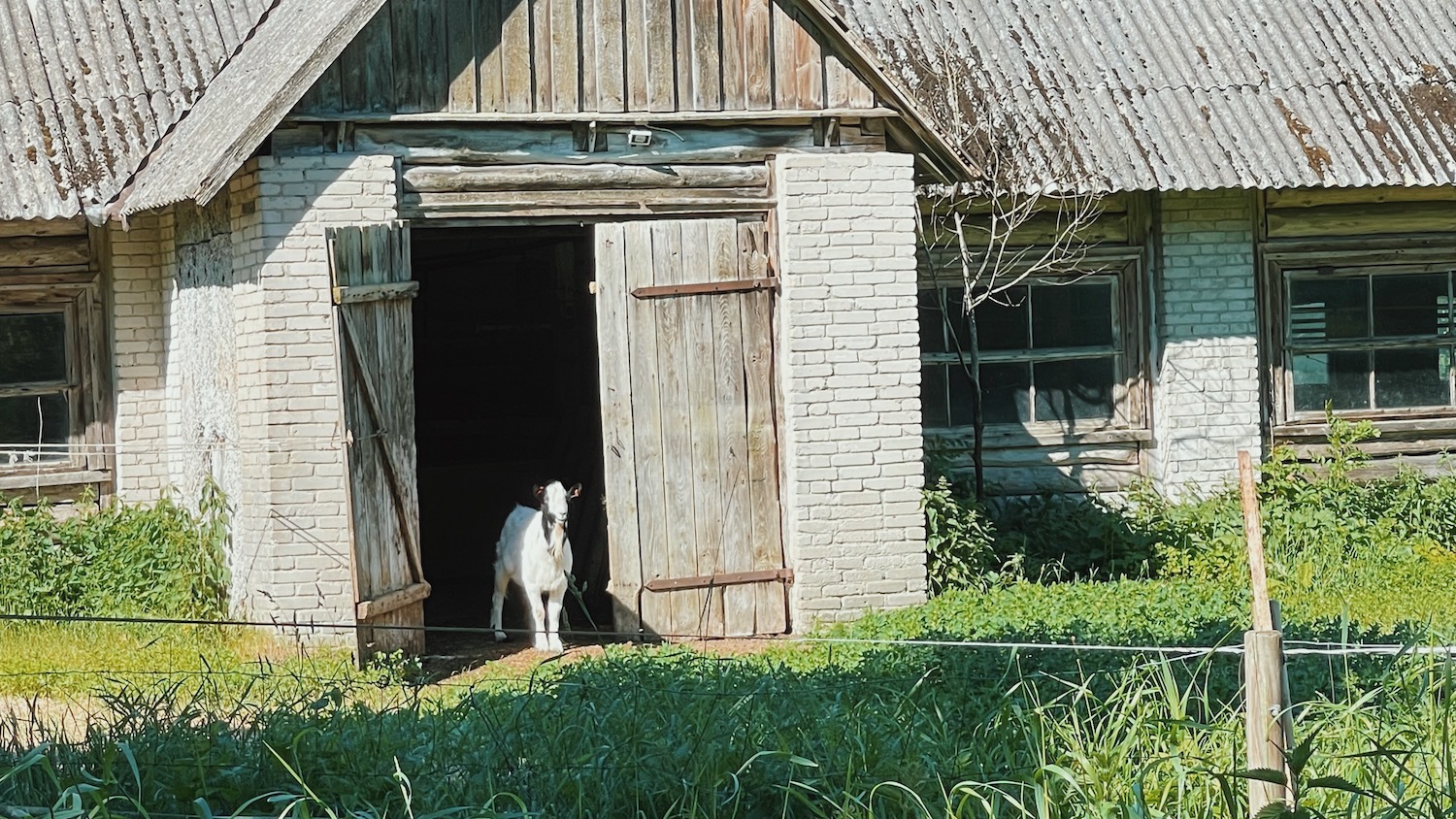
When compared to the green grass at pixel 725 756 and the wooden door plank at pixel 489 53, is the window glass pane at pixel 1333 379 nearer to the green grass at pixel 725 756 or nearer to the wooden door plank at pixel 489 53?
the wooden door plank at pixel 489 53

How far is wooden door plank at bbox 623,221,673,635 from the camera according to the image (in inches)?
384

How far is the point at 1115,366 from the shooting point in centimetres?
1291

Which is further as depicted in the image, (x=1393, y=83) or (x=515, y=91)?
(x=1393, y=83)

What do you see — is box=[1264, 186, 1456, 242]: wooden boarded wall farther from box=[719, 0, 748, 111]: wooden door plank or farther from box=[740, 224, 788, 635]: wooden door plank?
box=[719, 0, 748, 111]: wooden door plank

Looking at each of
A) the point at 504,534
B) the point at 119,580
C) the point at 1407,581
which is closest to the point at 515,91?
the point at 504,534

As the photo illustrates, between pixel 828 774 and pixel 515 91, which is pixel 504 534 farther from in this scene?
pixel 828 774

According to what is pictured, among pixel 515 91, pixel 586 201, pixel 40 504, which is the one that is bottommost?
pixel 40 504

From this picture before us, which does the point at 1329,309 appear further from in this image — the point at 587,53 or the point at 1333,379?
the point at 587,53

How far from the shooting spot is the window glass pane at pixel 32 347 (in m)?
11.3

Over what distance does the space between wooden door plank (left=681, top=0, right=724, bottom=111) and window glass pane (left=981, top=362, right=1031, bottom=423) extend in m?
3.97

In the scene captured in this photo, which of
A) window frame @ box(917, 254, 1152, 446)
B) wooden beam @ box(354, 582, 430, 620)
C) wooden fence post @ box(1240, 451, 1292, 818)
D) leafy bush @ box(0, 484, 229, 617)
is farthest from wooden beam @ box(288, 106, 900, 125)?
Result: wooden fence post @ box(1240, 451, 1292, 818)

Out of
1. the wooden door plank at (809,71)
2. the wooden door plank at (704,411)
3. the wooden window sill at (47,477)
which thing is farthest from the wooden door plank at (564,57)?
the wooden window sill at (47,477)

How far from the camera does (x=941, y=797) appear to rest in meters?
4.45

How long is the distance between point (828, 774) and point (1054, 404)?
8737 millimetres
